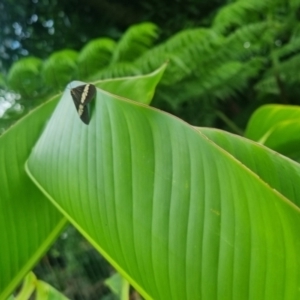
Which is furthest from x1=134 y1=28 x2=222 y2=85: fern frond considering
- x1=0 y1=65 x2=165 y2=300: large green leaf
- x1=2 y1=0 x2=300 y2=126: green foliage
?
x1=0 y1=65 x2=165 y2=300: large green leaf

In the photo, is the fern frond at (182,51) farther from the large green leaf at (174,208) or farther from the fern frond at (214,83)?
the large green leaf at (174,208)

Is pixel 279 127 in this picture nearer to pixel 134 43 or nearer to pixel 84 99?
pixel 84 99

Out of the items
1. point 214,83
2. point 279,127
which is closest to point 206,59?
point 214,83

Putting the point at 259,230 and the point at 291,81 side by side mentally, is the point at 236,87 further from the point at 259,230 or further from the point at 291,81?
the point at 259,230

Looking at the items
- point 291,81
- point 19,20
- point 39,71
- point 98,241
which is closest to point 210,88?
point 291,81

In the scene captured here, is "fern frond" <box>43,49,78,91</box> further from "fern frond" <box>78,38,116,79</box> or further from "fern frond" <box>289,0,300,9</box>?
"fern frond" <box>289,0,300,9</box>

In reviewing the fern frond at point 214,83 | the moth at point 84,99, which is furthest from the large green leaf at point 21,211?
the fern frond at point 214,83
